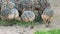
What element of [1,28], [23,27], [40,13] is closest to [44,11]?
[40,13]

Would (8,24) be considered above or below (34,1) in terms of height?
below

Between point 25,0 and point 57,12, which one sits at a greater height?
point 25,0

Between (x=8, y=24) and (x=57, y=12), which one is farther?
(x=57, y=12)

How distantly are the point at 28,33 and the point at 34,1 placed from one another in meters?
1.50

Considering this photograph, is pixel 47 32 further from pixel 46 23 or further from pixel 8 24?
pixel 8 24

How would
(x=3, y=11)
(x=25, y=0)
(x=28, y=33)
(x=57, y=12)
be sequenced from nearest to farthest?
(x=28, y=33)
(x=3, y=11)
(x=25, y=0)
(x=57, y=12)

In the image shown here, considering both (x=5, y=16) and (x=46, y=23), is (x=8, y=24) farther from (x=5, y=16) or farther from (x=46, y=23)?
(x=46, y=23)

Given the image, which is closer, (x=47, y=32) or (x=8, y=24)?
(x=47, y=32)

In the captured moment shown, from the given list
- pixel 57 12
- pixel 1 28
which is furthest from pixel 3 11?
pixel 57 12

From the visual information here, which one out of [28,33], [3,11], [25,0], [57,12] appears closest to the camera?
[28,33]

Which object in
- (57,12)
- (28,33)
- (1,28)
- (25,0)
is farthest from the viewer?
(57,12)

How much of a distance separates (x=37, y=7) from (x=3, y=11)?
897 mm

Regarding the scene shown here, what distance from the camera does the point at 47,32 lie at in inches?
167

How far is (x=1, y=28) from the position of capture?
453cm
